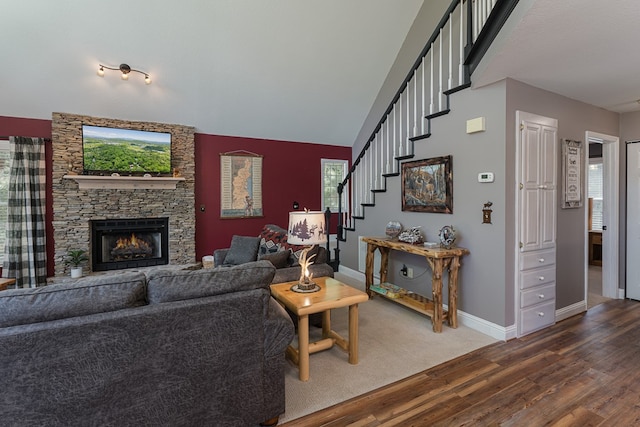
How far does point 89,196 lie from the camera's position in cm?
495

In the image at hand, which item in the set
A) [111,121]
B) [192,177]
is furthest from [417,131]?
[111,121]

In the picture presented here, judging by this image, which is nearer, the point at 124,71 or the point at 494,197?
the point at 494,197

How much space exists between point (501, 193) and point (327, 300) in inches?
76.0

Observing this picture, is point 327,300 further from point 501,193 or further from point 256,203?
point 256,203

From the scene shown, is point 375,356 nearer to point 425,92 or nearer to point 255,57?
point 425,92

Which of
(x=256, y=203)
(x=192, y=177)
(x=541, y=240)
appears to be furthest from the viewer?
(x=256, y=203)

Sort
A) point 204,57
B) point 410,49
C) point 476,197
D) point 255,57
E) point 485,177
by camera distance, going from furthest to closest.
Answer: point 410,49, point 255,57, point 204,57, point 476,197, point 485,177

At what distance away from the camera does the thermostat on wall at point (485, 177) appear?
120 inches

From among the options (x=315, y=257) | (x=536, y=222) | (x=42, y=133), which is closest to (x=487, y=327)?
(x=536, y=222)

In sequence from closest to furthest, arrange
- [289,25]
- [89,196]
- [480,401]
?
1. [480,401]
2. [289,25]
3. [89,196]

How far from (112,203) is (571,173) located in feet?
20.6

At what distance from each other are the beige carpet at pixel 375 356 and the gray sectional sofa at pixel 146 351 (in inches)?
16.0

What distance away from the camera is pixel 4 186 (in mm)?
4609

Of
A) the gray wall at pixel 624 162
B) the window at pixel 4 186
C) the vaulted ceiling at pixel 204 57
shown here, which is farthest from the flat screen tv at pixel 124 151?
the gray wall at pixel 624 162
